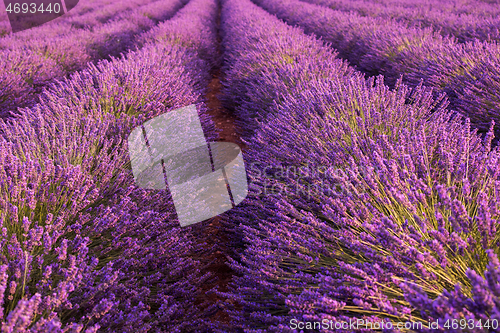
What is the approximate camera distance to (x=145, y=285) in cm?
135

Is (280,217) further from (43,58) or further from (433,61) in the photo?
(43,58)

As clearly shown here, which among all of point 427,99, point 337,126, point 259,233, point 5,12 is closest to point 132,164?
point 259,233

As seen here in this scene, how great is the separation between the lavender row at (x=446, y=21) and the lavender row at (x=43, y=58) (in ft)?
19.3

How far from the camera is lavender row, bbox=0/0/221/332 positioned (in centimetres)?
100

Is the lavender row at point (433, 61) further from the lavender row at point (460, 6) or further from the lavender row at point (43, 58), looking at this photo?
the lavender row at point (43, 58)

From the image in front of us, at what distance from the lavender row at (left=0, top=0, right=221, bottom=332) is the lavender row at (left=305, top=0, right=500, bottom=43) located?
15.6 feet

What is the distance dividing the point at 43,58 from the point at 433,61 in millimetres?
5281

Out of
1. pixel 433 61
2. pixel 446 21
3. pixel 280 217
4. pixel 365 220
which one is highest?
pixel 446 21

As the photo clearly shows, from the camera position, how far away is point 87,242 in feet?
3.96

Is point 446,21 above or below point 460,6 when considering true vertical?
below

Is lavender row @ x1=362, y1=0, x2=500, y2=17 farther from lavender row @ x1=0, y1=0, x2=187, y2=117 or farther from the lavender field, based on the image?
lavender row @ x1=0, y1=0, x2=187, y2=117

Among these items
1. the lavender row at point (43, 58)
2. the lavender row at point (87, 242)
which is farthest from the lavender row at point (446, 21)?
the lavender row at point (43, 58)

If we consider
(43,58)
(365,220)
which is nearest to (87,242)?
(365,220)

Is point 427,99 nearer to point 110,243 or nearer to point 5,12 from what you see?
point 110,243
